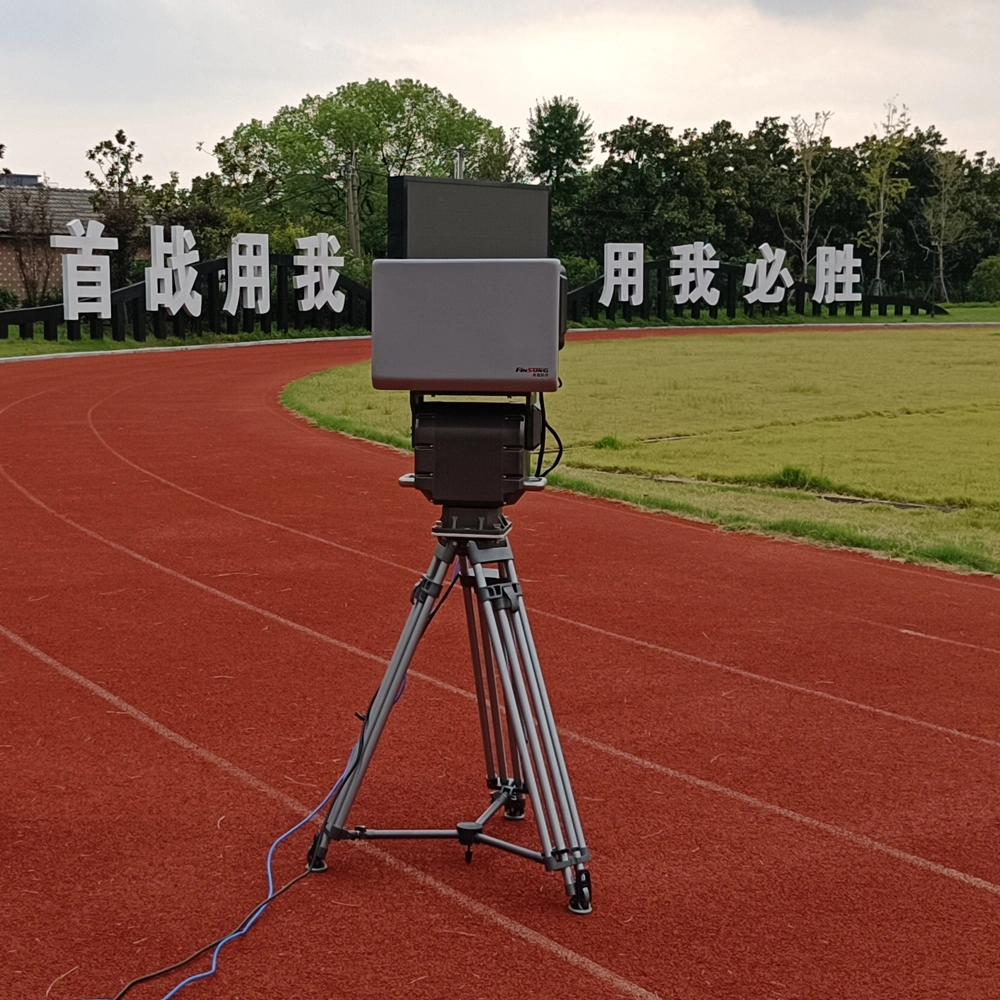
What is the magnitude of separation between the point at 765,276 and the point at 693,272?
12.6 ft

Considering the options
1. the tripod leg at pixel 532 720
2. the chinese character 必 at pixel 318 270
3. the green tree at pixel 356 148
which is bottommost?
the tripod leg at pixel 532 720

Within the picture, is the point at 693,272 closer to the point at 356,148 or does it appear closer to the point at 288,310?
the point at 288,310

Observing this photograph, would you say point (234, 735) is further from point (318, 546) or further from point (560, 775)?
point (318, 546)

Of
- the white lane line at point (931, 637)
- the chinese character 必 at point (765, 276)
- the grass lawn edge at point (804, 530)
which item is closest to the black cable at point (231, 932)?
the white lane line at point (931, 637)

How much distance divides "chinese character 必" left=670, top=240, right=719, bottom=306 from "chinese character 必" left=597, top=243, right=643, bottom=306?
1.87 m

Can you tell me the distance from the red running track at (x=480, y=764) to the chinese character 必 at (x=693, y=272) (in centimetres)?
3793

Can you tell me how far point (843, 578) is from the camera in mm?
8203

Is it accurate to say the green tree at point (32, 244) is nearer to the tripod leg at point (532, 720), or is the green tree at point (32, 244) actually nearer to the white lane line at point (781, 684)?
the white lane line at point (781, 684)

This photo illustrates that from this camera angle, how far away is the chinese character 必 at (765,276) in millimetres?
48500

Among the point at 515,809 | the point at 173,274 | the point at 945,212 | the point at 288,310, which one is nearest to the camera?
the point at 515,809

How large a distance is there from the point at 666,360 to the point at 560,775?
26345 millimetres

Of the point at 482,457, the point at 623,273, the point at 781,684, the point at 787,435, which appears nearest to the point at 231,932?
the point at 482,457

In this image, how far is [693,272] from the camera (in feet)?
153

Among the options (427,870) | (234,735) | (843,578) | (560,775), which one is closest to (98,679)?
(234,735)
